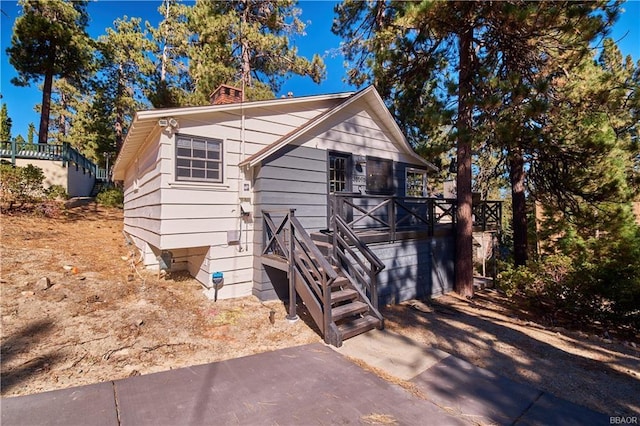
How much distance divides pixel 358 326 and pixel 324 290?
0.90 m

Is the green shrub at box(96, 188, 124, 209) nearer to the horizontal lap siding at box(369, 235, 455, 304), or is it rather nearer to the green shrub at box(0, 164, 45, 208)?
the green shrub at box(0, 164, 45, 208)

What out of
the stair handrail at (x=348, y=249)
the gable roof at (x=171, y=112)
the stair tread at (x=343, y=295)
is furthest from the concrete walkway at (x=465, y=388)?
the gable roof at (x=171, y=112)

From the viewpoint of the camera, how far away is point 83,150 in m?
25.7

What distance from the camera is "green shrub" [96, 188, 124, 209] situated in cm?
1525

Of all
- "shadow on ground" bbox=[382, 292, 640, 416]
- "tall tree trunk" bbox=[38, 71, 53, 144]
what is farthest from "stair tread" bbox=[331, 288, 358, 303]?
"tall tree trunk" bbox=[38, 71, 53, 144]

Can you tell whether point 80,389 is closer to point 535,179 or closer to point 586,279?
Answer: point 586,279

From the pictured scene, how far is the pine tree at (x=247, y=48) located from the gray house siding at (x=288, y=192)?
6774 mm

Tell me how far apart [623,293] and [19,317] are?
10.5 metres

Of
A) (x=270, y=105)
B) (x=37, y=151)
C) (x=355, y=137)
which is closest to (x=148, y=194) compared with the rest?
(x=270, y=105)

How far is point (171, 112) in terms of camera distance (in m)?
5.48

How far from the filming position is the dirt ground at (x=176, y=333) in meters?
3.43

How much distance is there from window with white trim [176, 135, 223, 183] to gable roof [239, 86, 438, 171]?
0.55 metres

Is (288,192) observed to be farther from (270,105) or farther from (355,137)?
(355,137)

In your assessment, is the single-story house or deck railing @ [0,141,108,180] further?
deck railing @ [0,141,108,180]
